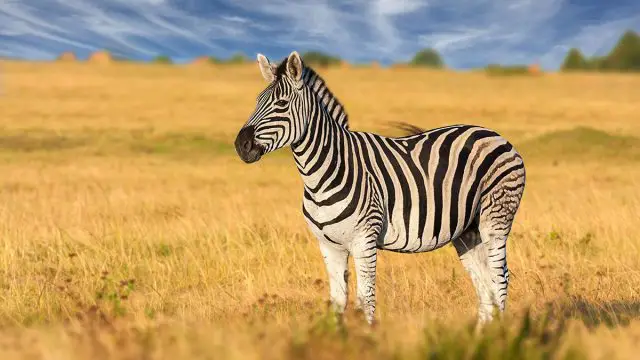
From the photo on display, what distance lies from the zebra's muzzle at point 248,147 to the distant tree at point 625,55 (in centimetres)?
9310

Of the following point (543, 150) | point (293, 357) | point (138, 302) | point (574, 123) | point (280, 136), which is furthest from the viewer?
point (574, 123)

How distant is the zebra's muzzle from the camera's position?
6.16 metres

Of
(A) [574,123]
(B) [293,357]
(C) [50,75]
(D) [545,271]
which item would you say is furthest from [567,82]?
(B) [293,357]

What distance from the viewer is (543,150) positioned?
36.8m

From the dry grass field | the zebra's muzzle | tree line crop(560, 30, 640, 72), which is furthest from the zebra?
tree line crop(560, 30, 640, 72)

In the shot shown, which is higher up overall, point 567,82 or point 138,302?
point 567,82

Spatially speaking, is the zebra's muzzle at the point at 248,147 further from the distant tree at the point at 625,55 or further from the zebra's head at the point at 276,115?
the distant tree at the point at 625,55

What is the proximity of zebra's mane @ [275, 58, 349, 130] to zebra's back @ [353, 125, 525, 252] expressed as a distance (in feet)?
0.84

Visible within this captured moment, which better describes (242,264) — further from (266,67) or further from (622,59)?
(622,59)

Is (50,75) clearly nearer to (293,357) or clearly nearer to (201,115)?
(201,115)

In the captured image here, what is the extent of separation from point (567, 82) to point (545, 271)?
6977 centimetres

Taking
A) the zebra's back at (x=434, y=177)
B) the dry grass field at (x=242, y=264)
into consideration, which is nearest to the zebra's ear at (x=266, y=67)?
the zebra's back at (x=434, y=177)

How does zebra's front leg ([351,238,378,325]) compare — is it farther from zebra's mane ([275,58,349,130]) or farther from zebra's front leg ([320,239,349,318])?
zebra's mane ([275,58,349,130])

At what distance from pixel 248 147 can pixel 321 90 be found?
112cm
